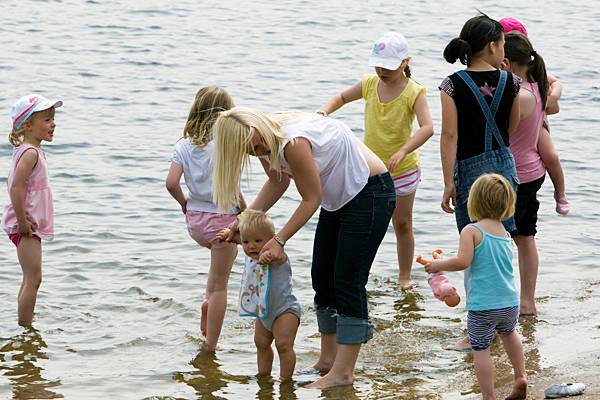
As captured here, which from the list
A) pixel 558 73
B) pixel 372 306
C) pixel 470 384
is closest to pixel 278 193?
pixel 470 384

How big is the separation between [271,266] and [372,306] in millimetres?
2047

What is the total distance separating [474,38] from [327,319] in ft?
5.80

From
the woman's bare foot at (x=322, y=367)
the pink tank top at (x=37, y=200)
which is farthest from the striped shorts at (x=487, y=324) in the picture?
the pink tank top at (x=37, y=200)

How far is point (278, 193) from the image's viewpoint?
Result: 5.89 m

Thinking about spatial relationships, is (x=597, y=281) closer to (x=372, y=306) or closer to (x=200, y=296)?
(x=372, y=306)

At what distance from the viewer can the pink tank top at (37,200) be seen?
22.5 feet

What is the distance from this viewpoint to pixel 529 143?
6730 mm

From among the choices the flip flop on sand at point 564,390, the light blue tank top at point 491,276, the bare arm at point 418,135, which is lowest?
the flip flop on sand at point 564,390

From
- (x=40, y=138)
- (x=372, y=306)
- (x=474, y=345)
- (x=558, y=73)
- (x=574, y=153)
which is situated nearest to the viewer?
(x=474, y=345)

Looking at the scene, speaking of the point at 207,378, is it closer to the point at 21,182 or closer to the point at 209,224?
the point at 209,224

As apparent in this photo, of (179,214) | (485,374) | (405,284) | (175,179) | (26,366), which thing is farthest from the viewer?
A: (179,214)

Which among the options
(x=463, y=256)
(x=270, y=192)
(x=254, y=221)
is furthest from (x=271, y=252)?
(x=463, y=256)

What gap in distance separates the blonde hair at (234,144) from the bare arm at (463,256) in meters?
0.99

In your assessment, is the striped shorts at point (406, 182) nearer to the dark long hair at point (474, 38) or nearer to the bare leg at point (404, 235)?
the bare leg at point (404, 235)
